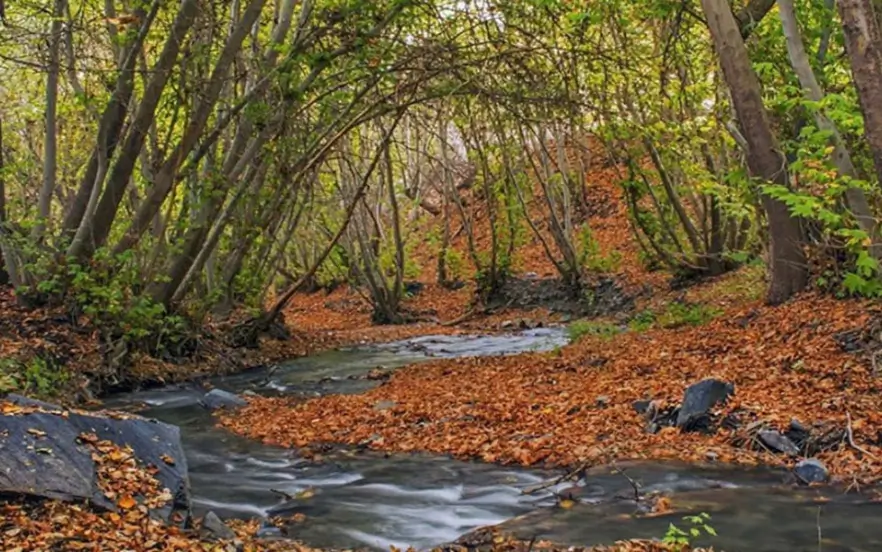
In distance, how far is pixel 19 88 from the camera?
1806 cm

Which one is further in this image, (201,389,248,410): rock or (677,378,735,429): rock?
(201,389,248,410): rock

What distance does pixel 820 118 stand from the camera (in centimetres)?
879

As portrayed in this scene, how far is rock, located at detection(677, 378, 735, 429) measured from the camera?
7.01 metres

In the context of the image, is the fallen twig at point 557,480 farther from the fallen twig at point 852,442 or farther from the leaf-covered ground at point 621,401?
the fallen twig at point 852,442

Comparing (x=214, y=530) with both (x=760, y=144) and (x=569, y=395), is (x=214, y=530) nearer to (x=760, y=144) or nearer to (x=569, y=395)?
(x=569, y=395)

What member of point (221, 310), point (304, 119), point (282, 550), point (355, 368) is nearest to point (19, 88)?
point (221, 310)

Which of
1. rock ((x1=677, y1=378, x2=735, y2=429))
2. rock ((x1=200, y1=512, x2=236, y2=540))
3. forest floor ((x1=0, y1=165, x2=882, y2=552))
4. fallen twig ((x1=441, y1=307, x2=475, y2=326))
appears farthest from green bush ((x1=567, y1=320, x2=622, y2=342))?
rock ((x1=200, y1=512, x2=236, y2=540))

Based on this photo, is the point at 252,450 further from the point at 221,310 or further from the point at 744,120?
the point at 221,310

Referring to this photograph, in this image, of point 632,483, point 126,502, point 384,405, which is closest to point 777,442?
point 632,483

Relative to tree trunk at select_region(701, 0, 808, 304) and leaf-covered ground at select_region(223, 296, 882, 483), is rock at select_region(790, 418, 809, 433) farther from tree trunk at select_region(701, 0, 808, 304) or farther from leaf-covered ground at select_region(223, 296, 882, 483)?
tree trunk at select_region(701, 0, 808, 304)

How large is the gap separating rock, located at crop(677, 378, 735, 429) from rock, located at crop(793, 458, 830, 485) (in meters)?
1.27

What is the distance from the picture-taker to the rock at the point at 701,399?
7012mm

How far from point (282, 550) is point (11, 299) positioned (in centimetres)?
988

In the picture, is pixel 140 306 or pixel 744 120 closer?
pixel 744 120
